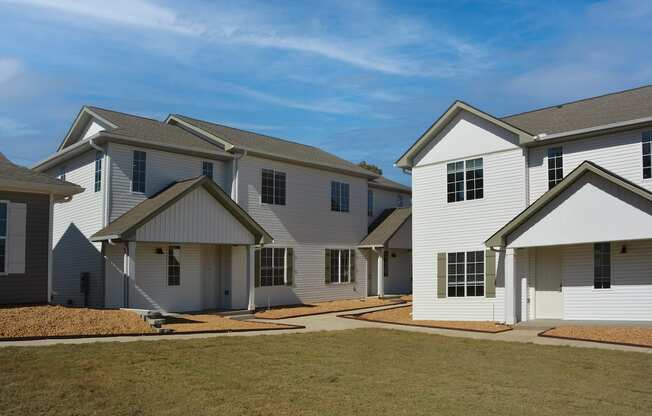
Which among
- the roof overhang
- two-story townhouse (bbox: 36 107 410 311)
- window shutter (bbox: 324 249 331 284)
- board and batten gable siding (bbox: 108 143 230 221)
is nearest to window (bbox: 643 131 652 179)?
the roof overhang

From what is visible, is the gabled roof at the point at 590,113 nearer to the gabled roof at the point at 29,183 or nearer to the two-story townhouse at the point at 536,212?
the two-story townhouse at the point at 536,212

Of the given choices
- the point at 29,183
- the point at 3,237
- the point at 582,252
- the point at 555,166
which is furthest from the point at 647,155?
the point at 3,237

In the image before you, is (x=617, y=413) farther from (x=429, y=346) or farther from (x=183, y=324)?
(x=183, y=324)

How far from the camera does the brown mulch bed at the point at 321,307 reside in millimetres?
22453

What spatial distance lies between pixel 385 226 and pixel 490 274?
10904 millimetres

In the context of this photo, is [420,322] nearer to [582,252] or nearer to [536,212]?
[536,212]

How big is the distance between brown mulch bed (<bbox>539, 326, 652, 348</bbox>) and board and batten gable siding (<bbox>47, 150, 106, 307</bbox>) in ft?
46.7

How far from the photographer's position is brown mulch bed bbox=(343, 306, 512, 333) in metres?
18.2

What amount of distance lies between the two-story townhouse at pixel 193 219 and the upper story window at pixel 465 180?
6.78 m

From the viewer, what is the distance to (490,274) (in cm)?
1992

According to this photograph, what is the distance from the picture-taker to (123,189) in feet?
69.8

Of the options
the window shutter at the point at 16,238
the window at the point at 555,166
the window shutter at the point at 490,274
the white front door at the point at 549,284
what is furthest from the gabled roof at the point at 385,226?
the window shutter at the point at 16,238

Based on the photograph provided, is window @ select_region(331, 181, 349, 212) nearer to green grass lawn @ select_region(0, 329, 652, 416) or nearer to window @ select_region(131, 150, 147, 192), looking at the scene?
window @ select_region(131, 150, 147, 192)

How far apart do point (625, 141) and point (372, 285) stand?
51.3 feet
